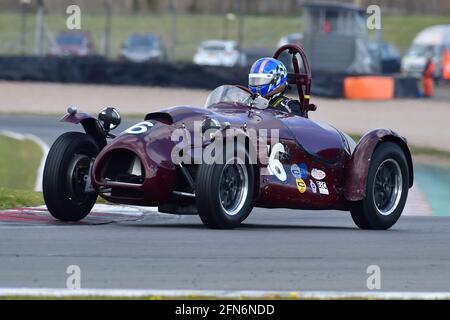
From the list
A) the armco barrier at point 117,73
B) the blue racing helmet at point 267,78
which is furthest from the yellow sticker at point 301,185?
the armco barrier at point 117,73

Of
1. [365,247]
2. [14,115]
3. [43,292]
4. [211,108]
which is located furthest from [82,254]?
[14,115]

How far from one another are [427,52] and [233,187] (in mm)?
36705

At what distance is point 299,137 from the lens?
986 cm

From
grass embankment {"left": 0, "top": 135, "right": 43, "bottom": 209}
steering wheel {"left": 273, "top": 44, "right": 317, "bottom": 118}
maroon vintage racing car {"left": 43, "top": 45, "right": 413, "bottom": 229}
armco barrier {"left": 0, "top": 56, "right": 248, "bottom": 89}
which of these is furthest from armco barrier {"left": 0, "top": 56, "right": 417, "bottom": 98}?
maroon vintage racing car {"left": 43, "top": 45, "right": 413, "bottom": 229}

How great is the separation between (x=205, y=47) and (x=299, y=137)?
34282 mm

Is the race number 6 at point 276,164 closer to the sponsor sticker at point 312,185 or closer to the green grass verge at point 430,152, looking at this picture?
the sponsor sticker at point 312,185

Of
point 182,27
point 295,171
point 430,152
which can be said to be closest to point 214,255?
point 295,171

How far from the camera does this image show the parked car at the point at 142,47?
42031mm

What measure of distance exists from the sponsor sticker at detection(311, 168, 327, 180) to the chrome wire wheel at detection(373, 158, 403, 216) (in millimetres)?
533

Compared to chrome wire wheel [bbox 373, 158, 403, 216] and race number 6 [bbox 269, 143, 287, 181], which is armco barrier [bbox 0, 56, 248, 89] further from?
race number 6 [bbox 269, 143, 287, 181]

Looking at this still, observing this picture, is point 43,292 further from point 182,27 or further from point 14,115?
point 182,27

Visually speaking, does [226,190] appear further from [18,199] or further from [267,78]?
[18,199]

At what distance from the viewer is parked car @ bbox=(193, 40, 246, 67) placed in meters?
42.7

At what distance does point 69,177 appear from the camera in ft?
31.2
